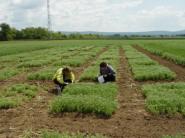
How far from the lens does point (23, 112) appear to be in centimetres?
1238

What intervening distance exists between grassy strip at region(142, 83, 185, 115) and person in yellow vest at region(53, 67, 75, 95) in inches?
144

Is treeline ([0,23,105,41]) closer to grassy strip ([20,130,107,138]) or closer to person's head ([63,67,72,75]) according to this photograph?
person's head ([63,67,72,75])

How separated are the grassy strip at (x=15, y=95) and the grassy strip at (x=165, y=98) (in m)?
4.32

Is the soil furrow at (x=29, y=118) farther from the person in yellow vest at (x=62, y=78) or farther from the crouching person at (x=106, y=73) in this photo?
the crouching person at (x=106, y=73)

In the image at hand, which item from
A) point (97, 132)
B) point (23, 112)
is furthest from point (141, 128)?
point (23, 112)

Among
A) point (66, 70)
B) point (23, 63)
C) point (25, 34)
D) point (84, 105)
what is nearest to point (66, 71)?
point (66, 70)

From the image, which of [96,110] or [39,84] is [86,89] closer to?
[96,110]

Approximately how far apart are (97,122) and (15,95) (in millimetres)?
5229

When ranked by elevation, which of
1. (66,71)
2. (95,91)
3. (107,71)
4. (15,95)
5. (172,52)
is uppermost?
(66,71)

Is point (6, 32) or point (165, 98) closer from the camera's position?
point (165, 98)

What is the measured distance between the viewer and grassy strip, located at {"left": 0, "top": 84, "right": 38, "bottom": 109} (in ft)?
43.4

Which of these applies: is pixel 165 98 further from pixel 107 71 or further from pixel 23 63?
pixel 23 63

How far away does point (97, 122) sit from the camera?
1091cm

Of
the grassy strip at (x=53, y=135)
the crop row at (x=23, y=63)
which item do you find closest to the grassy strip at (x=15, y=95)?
the grassy strip at (x=53, y=135)
